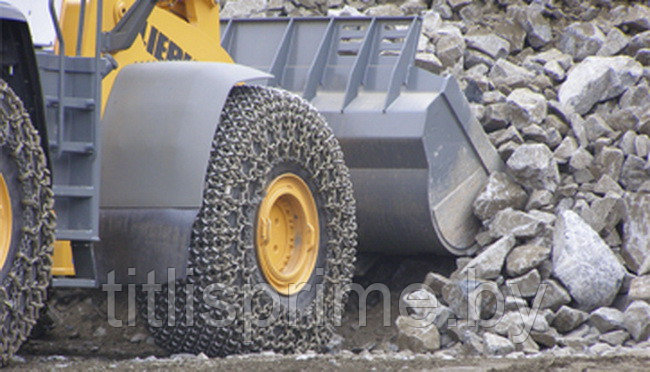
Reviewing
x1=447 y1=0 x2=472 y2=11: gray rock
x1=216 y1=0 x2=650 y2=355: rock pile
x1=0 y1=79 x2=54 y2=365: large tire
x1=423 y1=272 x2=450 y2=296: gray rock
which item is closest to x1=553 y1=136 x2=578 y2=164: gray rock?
x1=216 y1=0 x2=650 y2=355: rock pile

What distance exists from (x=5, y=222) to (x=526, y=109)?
3811 mm

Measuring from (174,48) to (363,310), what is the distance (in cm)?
199

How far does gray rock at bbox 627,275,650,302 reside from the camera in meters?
5.46

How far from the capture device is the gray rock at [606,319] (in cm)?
523

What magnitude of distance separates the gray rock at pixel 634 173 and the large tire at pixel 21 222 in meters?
3.85

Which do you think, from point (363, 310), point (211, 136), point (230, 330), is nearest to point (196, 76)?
point (211, 136)

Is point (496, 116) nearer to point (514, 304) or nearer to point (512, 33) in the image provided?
point (512, 33)

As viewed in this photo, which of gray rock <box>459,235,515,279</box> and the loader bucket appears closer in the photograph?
gray rock <box>459,235,515,279</box>

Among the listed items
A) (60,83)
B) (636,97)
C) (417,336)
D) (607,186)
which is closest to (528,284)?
(417,336)

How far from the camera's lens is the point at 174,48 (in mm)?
4930

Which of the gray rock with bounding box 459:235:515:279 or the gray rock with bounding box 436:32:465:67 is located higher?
the gray rock with bounding box 436:32:465:67

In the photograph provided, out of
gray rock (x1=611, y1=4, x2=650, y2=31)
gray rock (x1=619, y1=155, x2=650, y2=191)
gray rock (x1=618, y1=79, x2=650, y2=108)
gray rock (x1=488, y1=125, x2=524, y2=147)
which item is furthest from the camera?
gray rock (x1=611, y1=4, x2=650, y2=31)

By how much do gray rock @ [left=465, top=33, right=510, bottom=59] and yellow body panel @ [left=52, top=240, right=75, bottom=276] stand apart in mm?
3865

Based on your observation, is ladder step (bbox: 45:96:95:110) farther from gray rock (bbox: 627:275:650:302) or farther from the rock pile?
gray rock (bbox: 627:275:650:302)
